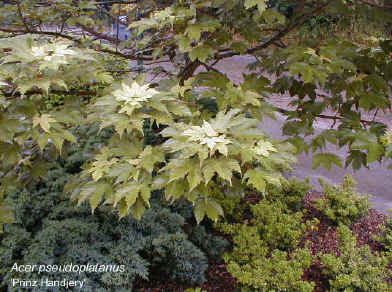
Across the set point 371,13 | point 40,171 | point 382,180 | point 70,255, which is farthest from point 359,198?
point 40,171

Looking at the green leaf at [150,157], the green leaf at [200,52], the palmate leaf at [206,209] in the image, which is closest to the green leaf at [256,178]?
the palmate leaf at [206,209]

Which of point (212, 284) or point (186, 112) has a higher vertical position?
point (186, 112)

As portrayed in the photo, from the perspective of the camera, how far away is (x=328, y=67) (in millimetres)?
1756

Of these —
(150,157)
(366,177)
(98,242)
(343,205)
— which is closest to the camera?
(150,157)

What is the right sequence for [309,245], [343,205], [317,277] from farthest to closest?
[343,205] < [309,245] < [317,277]

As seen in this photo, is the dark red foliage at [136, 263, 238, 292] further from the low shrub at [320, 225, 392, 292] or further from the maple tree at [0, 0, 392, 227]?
the maple tree at [0, 0, 392, 227]

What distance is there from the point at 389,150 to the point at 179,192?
108 centimetres

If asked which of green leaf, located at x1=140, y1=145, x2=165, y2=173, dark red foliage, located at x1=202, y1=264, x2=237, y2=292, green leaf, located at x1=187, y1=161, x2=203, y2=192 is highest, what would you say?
green leaf, located at x1=187, y1=161, x2=203, y2=192

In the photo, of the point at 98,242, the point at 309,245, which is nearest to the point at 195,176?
the point at 98,242

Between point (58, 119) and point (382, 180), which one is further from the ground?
point (58, 119)

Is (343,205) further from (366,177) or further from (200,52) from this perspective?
(200,52)

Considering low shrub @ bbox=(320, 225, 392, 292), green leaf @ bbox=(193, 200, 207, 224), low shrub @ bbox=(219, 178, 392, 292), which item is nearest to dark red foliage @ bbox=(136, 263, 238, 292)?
low shrub @ bbox=(219, 178, 392, 292)

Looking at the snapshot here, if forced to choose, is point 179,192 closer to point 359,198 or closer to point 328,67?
point 328,67

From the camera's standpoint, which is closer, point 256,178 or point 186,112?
point 256,178
